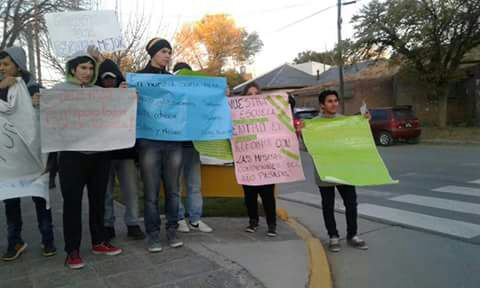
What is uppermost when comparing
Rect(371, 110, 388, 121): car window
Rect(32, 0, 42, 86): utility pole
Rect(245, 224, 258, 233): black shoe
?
Rect(32, 0, 42, 86): utility pole

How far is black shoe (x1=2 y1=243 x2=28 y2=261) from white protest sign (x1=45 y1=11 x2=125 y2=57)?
2041 millimetres

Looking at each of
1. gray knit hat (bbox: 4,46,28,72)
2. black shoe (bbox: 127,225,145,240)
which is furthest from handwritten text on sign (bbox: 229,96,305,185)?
gray knit hat (bbox: 4,46,28,72)

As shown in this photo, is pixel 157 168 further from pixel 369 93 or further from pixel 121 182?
pixel 369 93

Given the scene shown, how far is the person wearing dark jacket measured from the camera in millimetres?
4609

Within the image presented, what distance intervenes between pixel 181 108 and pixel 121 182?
1120mm

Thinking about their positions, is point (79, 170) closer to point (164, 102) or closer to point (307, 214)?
point (164, 102)

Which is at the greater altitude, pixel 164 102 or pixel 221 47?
pixel 221 47

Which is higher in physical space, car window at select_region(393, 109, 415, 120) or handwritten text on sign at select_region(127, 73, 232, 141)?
handwritten text on sign at select_region(127, 73, 232, 141)

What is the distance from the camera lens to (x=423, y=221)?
230 inches

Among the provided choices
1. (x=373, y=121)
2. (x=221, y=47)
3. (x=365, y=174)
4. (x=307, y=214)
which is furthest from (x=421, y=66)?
(x=221, y=47)

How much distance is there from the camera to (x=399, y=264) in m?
4.34

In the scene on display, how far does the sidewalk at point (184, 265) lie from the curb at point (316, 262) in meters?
0.08

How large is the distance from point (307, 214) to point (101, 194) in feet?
12.0

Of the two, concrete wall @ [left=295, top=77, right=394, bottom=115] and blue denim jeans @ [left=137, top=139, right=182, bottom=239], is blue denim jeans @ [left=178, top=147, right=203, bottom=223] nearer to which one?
blue denim jeans @ [left=137, top=139, right=182, bottom=239]
